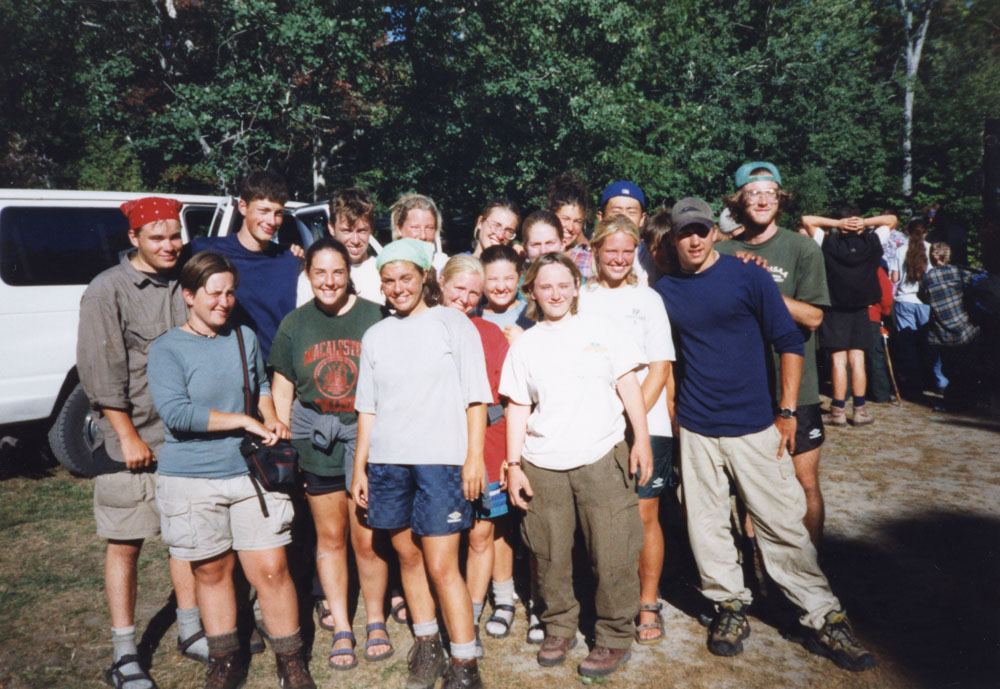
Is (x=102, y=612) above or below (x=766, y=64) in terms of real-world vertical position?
below

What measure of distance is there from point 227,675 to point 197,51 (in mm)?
14099

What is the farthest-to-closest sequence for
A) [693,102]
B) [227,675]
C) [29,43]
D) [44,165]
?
[693,102], [44,165], [29,43], [227,675]

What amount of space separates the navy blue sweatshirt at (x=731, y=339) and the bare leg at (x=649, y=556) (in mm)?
455

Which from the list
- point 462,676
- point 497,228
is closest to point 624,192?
point 497,228

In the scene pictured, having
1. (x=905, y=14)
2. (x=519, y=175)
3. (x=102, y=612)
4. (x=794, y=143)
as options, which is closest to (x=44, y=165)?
(x=519, y=175)

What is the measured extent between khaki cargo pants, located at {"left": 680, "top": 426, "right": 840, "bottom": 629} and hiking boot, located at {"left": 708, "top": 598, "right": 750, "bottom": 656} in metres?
0.05

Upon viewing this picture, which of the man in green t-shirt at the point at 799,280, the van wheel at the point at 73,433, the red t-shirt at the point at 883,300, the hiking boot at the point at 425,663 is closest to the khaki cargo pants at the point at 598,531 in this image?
the hiking boot at the point at 425,663

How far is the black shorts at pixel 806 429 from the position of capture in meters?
3.48

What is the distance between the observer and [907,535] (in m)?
4.66

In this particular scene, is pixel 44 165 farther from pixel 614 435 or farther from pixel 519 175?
pixel 614 435

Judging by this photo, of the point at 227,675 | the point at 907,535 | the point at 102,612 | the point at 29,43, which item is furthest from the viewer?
the point at 29,43

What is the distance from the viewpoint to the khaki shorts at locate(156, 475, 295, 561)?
2.97 meters

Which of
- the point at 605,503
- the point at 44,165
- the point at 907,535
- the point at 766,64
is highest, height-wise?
the point at 766,64

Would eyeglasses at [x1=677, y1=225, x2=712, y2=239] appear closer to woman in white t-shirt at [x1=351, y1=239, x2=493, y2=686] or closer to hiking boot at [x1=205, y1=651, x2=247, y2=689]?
woman in white t-shirt at [x1=351, y1=239, x2=493, y2=686]
